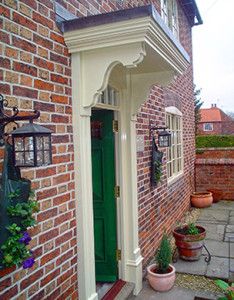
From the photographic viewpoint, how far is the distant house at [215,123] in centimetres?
4125

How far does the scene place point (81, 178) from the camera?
2.79 metres

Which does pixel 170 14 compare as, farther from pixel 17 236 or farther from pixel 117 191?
pixel 17 236

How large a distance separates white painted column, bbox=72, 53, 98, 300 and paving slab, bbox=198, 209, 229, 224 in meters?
5.00

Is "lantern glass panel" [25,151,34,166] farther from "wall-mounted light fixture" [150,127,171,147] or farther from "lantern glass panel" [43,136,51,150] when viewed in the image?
"wall-mounted light fixture" [150,127,171,147]

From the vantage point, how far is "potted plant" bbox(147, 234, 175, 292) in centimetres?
399

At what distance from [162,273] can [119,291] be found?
2.19 feet

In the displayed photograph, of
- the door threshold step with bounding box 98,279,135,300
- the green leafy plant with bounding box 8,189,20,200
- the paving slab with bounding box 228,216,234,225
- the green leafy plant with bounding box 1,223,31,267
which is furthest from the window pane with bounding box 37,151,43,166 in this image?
the paving slab with bounding box 228,216,234,225

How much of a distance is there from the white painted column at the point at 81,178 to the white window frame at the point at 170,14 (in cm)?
442

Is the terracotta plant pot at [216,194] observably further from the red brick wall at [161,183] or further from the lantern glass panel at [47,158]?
the lantern glass panel at [47,158]

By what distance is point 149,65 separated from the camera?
342cm

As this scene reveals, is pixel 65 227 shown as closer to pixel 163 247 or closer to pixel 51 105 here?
pixel 51 105

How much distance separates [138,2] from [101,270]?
12.5 feet

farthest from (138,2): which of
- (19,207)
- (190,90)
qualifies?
(190,90)

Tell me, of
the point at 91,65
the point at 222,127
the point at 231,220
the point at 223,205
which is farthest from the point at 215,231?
the point at 222,127
